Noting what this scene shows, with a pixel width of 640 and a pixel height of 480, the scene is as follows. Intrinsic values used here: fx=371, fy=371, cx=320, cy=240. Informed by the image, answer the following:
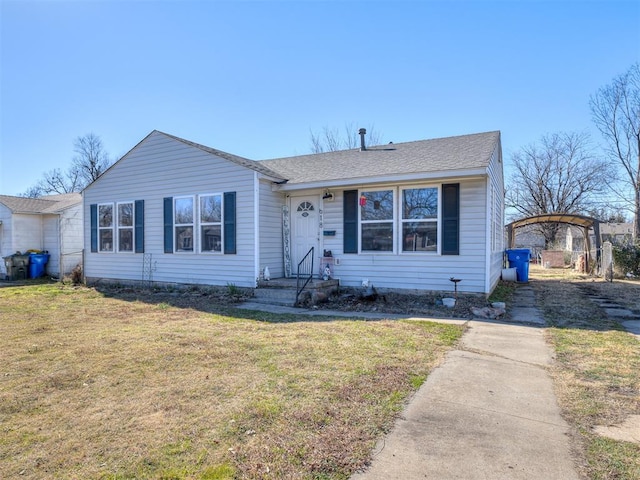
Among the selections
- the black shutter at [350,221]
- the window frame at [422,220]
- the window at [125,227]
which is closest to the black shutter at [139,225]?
the window at [125,227]

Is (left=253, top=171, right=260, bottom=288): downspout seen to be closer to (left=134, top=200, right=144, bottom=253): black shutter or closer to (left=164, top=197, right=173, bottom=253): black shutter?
(left=164, top=197, right=173, bottom=253): black shutter

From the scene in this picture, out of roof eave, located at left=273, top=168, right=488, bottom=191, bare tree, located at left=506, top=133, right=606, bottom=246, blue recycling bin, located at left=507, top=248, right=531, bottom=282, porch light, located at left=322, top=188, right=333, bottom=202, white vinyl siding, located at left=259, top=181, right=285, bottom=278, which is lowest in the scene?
blue recycling bin, located at left=507, top=248, right=531, bottom=282

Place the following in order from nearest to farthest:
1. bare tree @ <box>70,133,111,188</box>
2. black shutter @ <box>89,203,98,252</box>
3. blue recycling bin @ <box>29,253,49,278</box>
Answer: black shutter @ <box>89,203,98,252</box>, blue recycling bin @ <box>29,253,49,278</box>, bare tree @ <box>70,133,111,188</box>

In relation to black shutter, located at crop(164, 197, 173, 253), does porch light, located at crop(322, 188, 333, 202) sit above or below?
above

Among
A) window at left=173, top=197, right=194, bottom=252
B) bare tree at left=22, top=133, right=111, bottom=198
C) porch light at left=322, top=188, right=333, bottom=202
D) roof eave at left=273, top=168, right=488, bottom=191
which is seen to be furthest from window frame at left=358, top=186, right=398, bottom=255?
bare tree at left=22, top=133, right=111, bottom=198

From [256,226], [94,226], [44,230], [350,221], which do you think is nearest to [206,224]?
[256,226]

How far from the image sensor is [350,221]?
355 inches

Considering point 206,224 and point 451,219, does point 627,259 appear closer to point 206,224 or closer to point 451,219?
point 451,219

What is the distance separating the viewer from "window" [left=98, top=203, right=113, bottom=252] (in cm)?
1166

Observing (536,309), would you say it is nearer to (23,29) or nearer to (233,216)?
(233,216)

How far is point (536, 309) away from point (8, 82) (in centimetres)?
1703

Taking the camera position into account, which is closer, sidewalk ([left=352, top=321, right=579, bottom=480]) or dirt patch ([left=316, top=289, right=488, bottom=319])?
sidewalk ([left=352, top=321, right=579, bottom=480])

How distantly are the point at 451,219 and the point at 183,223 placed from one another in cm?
697

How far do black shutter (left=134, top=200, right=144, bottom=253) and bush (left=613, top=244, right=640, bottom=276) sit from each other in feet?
56.3
